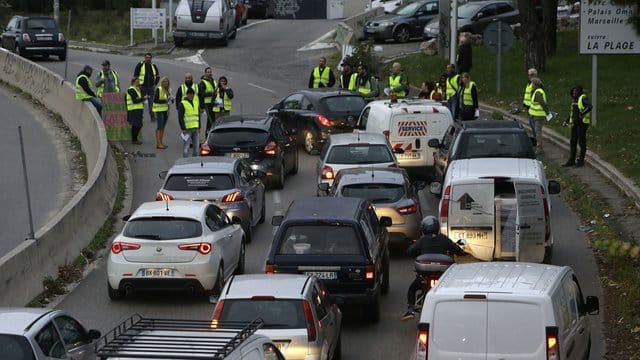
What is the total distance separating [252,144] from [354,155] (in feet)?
8.66

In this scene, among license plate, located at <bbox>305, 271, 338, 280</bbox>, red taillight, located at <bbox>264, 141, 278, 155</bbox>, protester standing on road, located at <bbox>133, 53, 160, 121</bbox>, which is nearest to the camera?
license plate, located at <bbox>305, 271, 338, 280</bbox>

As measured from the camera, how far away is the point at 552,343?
1284cm

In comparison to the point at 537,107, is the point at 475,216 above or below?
below

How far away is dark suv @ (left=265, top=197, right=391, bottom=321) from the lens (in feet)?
58.4

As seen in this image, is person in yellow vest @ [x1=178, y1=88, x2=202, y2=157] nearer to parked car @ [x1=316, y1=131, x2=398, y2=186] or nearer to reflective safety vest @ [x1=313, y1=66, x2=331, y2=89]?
parked car @ [x1=316, y1=131, x2=398, y2=186]

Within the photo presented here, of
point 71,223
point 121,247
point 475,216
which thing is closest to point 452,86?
point 71,223

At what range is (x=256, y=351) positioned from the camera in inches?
448

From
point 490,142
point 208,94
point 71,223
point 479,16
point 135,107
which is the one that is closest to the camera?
point 71,223

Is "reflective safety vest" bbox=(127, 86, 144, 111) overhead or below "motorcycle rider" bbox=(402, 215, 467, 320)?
overhead

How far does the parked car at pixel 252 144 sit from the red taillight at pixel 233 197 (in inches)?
182

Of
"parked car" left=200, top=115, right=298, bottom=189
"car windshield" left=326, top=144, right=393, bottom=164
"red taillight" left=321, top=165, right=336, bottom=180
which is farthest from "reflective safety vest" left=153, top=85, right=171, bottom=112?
"red taillight" left=321, top=165, right=336, bottom=180

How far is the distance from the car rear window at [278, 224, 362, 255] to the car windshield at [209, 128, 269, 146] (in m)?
10.6

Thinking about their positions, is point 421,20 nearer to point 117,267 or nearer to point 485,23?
point 485,23

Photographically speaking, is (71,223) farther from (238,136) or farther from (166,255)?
(238,136)
